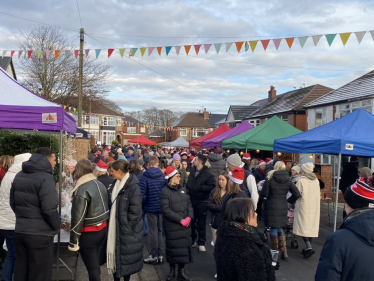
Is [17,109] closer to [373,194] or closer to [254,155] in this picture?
[373,194]

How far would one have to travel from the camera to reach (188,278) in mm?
5176

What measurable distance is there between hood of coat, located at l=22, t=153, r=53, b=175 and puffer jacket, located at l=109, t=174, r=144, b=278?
1.01 metres

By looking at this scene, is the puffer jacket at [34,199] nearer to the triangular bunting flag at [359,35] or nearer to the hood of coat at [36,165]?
the hood of coat at [36,165]

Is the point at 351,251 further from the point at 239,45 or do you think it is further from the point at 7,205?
the point at 239,45

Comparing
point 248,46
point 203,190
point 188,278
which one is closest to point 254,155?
point 248,46

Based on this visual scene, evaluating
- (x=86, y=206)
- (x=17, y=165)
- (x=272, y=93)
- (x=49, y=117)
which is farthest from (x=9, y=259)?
(x=272, y=93)

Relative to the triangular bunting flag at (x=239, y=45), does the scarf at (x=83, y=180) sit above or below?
below

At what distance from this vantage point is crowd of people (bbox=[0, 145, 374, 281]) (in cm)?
225

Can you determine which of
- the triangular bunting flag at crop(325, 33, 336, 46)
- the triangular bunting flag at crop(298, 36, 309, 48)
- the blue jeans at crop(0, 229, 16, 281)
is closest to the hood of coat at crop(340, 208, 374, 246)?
the blue jeans at crop(0, 229, 16, 281)

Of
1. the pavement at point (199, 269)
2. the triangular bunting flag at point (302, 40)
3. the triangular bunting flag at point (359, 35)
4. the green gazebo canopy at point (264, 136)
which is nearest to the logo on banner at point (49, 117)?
the pavement at point (199, 269)

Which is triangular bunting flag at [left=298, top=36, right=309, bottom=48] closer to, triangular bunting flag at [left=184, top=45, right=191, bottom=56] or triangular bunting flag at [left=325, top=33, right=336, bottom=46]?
triangular bunting flag at [left=325, top=33, right=336, bottom=46]

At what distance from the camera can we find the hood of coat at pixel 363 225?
199 centimetres

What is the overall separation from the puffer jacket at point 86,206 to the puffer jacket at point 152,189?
5.87ft

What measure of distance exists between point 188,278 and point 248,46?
7.85 metres
